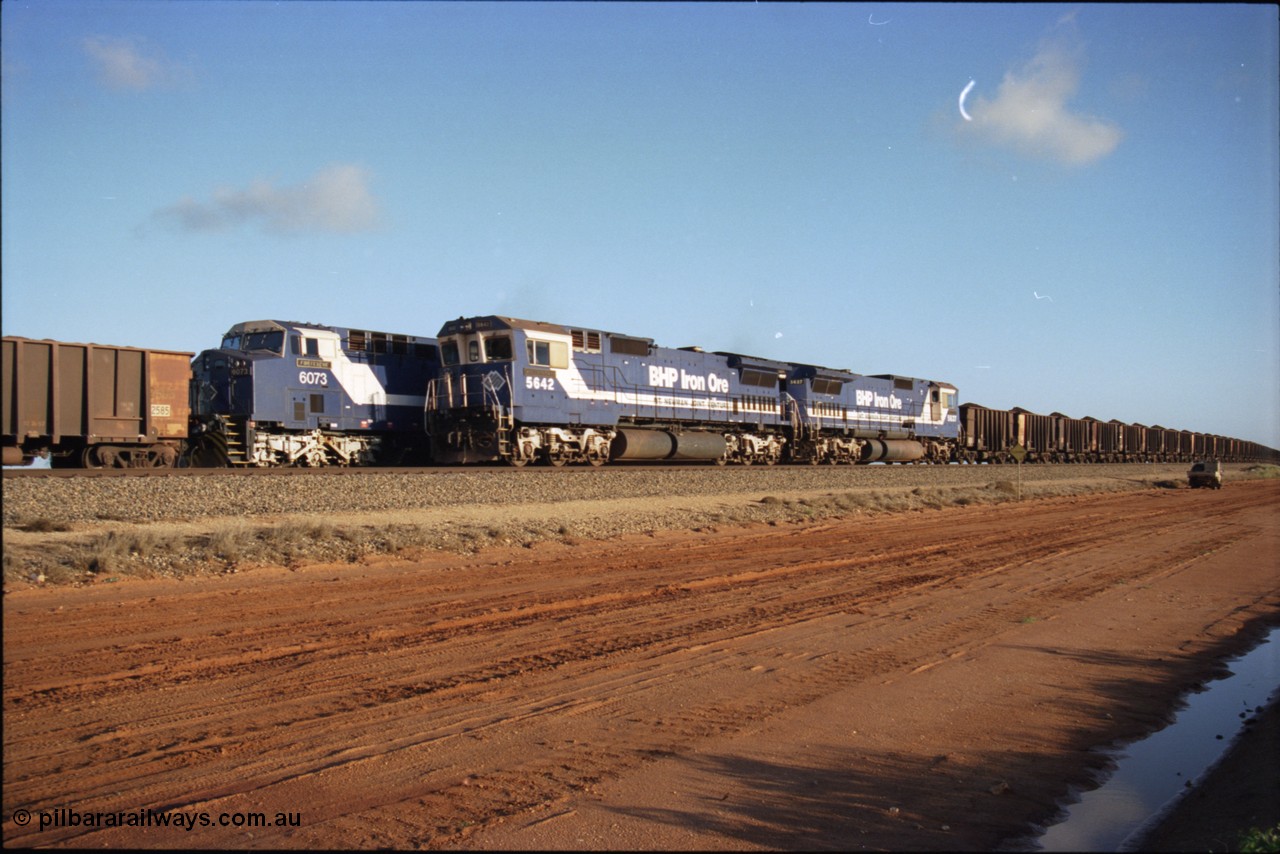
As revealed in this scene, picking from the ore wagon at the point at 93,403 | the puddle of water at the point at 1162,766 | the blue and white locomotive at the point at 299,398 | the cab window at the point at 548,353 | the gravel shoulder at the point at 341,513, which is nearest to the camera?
the puddle of water at the point at 1162,766

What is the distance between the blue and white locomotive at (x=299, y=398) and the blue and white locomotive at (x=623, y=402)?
1.47m

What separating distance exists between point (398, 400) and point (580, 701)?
67.2 feet

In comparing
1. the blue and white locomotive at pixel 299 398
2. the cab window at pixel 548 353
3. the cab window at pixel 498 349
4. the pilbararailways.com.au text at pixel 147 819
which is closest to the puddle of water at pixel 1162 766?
the pilbararailways.com.au text at pixel 147 819

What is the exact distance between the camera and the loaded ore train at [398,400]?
18.6 m

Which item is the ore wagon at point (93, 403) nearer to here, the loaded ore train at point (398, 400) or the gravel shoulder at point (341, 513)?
the loaded ore train at point (398, 400)

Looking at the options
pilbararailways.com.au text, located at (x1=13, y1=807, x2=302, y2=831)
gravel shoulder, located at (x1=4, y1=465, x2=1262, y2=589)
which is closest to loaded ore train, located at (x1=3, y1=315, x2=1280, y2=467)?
gravel shoulder, located at (x1=4, y1=465, x2=1262, y2=589)

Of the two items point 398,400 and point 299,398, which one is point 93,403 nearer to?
point 299,398

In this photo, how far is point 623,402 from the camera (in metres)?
28.4

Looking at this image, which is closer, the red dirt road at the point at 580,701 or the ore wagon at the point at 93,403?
the red dirt road at the point at 580,701

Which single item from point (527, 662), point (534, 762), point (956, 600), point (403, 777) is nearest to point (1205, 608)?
point (956, 600)

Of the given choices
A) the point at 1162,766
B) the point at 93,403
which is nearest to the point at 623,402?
the point at 93,403

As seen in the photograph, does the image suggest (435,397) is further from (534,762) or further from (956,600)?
(534,762)

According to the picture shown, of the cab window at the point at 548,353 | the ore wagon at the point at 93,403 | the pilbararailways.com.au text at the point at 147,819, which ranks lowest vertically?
the pilbararailways.com.au text at the point at 147,819

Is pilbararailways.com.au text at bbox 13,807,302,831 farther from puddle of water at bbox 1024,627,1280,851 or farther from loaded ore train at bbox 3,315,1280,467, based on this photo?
loaded ore train at bbox 3,315,1280,467
